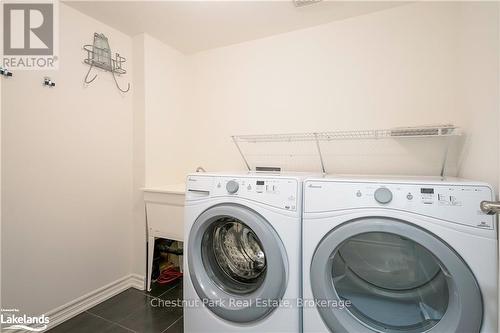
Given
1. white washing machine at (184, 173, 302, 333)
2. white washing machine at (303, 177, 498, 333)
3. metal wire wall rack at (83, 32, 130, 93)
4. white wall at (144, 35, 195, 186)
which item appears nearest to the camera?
white washing machine at (303, 177, 498, 333)

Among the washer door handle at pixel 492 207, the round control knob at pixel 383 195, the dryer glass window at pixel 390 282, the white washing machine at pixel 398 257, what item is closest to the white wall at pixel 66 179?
the white washing machine at pixel 398 257

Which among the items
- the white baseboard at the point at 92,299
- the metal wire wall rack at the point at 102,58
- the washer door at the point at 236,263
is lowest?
the white baseboard at the point at 92,299

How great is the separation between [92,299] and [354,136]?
7.39 feet

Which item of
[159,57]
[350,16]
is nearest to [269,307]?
[350,16]

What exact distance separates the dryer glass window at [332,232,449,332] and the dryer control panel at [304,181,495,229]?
14 cm

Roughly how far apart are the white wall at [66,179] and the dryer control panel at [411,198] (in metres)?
1.60

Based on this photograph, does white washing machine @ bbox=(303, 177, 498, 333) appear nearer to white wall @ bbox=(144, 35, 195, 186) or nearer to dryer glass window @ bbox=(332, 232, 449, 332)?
dryer glass window @ bbox=(332, 232, 449, 332)

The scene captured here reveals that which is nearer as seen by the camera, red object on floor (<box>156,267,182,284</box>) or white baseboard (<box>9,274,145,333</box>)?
white baseboard (<box>9,274,145,333</box>)

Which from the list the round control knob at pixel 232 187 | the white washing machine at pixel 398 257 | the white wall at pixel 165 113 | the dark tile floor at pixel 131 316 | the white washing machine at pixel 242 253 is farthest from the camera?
the white wall at pixel 165 113

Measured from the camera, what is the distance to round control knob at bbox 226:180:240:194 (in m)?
1.15

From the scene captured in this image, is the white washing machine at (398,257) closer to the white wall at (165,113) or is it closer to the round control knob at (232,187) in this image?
the round control knob at (232,187)

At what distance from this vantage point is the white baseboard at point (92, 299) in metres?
1.50

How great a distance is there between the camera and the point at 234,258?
1.32 m

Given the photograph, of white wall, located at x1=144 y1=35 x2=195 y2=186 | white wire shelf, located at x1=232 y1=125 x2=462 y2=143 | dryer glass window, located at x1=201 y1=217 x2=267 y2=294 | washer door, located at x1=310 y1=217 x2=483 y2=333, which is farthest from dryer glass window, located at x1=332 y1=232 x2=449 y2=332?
white wall, located at x1=144 y1=35 x2=195 y2=186
